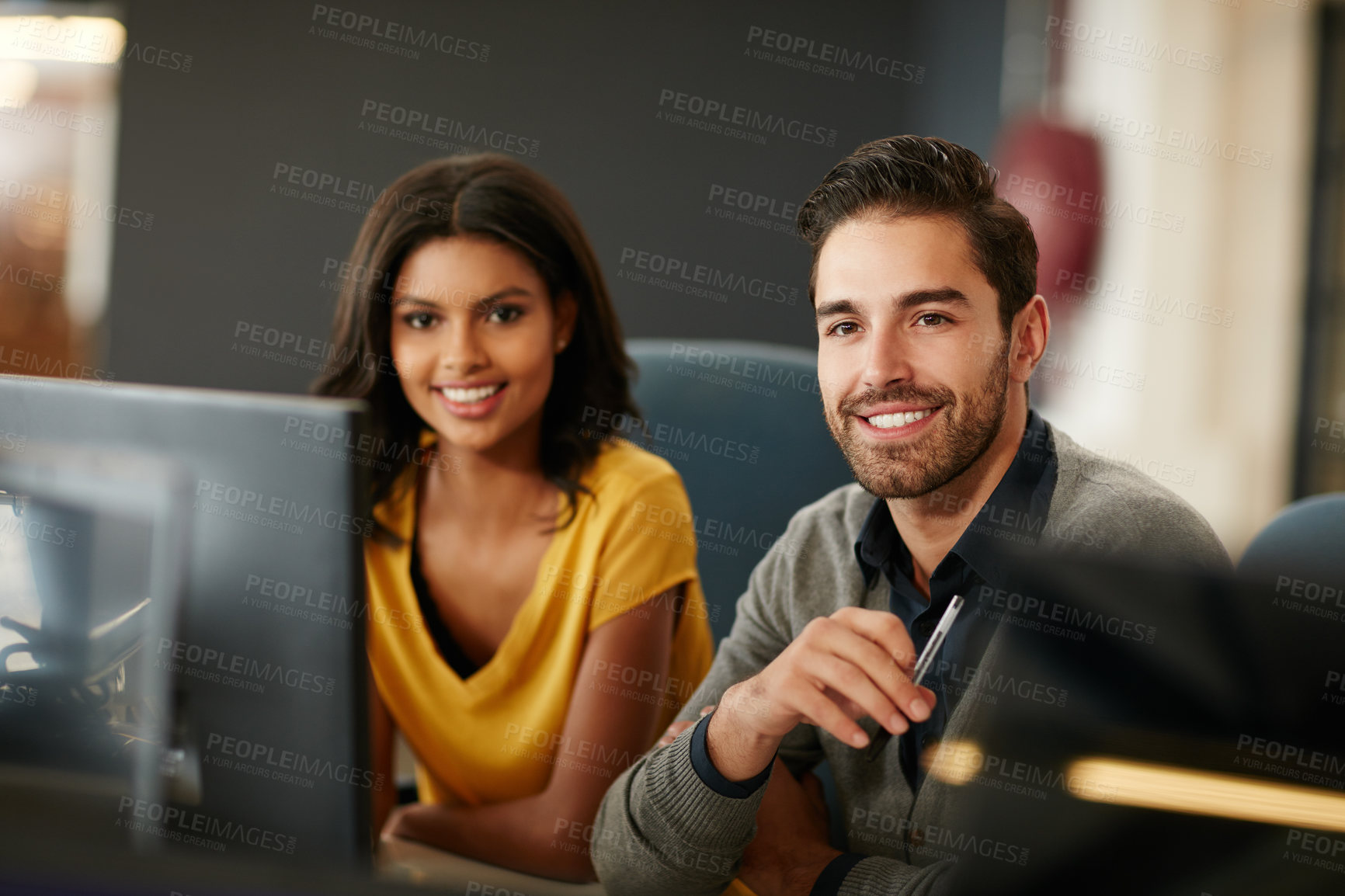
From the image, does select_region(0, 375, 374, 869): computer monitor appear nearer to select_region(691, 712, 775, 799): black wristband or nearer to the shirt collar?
select_region(691, 712, 775, 799): black wristband

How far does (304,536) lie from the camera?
1.74 ft

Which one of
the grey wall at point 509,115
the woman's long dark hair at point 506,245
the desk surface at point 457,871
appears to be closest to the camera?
the desk surface at point 457,871

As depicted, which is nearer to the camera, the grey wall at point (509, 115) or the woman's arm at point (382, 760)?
the woman's arm at point (382, 760)

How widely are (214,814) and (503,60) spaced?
1.11 meters

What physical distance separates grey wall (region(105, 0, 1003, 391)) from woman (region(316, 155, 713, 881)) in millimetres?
322

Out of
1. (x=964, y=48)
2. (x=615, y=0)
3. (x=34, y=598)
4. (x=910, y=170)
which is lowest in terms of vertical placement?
(x=34, y=598)

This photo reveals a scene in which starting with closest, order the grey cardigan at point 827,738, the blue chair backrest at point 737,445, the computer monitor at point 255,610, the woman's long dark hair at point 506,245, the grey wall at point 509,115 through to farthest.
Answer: the computer monitor at point 255,610 → the grey cardigan at point 827,738 → the woman's long dark hair at point 506,245 → the blue chair backrest at point 737,445 → the grey wall at point 509,115

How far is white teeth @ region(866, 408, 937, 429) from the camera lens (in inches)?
27.6

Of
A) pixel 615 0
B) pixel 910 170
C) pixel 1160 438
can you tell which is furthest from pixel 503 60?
pixel 1160 438

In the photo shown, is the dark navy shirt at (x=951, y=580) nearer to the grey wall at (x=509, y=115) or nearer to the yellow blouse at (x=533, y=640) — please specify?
the yellow blouse at (x=533, y=640)

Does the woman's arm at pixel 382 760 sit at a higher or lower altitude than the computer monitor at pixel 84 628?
lower

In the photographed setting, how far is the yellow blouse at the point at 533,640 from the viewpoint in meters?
0.90

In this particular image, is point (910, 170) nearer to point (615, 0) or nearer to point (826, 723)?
point (826, 723)

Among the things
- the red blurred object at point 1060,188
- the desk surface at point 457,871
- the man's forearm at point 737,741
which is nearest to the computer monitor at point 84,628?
the desk surface at point 457,871
